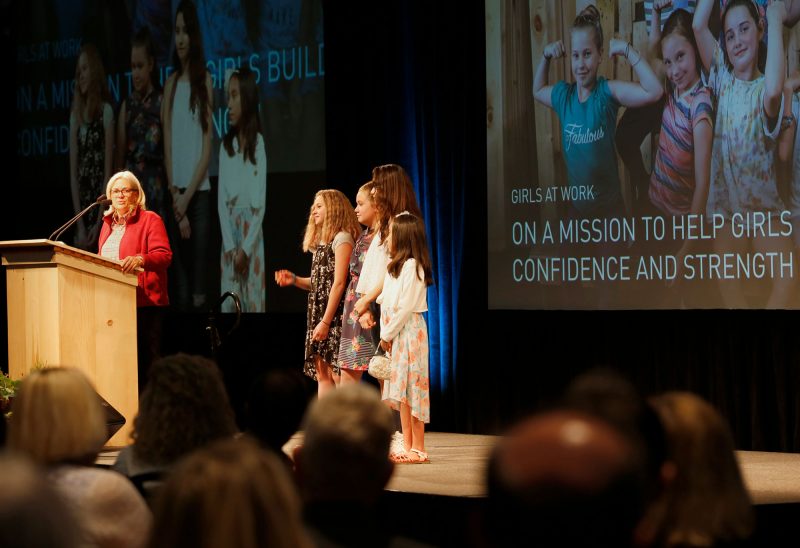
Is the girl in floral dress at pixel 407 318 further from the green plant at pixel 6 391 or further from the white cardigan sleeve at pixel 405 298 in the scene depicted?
the green plant at pixel 6 391

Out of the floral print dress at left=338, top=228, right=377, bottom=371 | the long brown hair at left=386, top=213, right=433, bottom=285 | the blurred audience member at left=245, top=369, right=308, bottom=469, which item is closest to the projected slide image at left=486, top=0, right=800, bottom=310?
the floral print dress at left=338, top=228, right=377, bottom=371

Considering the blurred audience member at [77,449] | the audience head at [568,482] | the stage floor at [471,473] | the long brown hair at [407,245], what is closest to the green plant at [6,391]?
the stage floor at [471,473]

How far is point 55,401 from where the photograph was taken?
2.16 metres

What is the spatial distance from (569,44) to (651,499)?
16.5 feet

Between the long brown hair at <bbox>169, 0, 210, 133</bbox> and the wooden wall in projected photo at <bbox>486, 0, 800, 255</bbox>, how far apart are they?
2268mm

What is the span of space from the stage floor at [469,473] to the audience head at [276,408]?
138 centimetres

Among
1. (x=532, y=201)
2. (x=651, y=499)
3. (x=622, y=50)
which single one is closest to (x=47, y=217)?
(x=532, y=201)

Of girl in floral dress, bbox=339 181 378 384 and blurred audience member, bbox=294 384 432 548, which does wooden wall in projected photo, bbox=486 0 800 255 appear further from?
blurred audience member, bbox=294 384 432 548

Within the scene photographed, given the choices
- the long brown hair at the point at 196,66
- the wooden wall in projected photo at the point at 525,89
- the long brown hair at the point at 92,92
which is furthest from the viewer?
the long brown hair at the point at 92,92

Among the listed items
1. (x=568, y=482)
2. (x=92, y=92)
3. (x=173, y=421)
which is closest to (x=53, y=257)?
(x=173, y=421)

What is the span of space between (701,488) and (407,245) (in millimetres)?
3613

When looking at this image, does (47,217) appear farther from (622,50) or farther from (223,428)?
(223,428)

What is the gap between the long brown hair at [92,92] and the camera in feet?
28.7

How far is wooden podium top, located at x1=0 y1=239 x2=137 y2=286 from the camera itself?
5.29m
